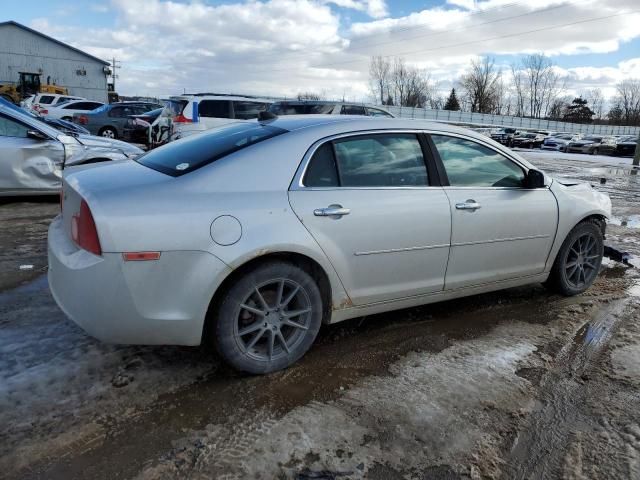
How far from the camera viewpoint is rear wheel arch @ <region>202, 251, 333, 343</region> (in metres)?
2.91

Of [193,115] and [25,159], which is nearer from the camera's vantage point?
[25,159]

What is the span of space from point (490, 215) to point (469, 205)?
23 cm

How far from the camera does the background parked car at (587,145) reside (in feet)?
107

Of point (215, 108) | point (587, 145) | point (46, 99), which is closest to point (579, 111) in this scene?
point (587, 145)

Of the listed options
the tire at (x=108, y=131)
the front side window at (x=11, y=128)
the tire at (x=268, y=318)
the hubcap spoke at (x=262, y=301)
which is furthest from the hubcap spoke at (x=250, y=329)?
the tire at (x=108, y=131)

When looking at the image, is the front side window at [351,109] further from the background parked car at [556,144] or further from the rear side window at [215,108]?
the background parked car at [556,144]

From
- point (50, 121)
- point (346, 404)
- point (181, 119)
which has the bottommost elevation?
point (346, 404)

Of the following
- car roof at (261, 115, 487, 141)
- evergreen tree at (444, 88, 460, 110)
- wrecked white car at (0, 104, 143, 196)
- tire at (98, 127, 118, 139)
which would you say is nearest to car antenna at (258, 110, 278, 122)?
car roof at (261, 115, 487, 141)

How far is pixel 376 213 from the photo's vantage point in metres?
3.30

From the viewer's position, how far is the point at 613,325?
409 cm

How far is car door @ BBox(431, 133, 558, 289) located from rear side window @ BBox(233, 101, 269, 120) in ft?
31.9

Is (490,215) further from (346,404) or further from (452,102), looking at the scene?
(452,102)

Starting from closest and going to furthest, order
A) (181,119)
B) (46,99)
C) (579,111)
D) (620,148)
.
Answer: (181,119)
(46,99)
(620,148)
(579,111)

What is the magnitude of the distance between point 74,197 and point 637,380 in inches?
142
